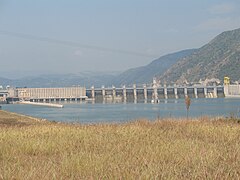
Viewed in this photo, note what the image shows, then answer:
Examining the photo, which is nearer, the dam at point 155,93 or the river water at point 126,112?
the river water at point 126,112

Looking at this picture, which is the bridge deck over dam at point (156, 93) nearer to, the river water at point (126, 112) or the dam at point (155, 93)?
the dam at point (155, 93)

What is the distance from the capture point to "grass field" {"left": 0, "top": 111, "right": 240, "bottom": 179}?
452cm

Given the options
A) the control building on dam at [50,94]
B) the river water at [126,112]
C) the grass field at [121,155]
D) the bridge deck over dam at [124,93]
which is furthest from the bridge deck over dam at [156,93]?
the grass field at [121,155]

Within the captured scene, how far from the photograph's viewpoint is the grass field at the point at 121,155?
452 centimetres

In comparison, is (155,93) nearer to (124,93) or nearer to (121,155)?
(124,93)

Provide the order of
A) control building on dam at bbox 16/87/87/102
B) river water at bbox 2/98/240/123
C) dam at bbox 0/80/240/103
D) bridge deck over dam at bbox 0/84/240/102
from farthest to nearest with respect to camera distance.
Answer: control building on dam at bbox 16/87/87/102
bridge deck over dam at bbox 0/84/240/102
dam at bbox 0/80/240/103
river water at bbox 2/98/240/123

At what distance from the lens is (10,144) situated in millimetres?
7723

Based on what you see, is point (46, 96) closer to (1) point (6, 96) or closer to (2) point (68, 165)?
(1) point (6, 96)

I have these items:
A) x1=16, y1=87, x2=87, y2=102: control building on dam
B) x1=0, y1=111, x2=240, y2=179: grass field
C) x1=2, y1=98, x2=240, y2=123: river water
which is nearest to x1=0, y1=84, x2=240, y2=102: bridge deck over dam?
x1=16, y1=87, x2=87, y2=102: control building on dam

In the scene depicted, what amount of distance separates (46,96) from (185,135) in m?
Answer: 168

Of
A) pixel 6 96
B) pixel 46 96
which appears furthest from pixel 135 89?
pixel 6 96

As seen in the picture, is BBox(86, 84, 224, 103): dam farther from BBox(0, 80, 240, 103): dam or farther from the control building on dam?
the control building on dam

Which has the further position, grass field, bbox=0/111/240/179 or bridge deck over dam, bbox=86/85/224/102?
bridge deck over dam, bbox=86/85/224/102

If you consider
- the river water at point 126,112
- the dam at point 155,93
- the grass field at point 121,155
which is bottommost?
the river water at point 126,112
